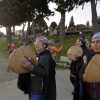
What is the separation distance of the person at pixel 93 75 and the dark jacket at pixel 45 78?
79 cm

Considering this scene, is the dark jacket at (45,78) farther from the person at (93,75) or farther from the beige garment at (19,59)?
the person at (93,75)

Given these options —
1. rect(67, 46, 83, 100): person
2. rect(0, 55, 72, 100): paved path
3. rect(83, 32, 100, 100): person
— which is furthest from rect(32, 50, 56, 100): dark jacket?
rect(0, 55, 72, 100): paved path

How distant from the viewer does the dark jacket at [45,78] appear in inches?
265

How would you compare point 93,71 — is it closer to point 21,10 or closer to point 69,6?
point 69,6

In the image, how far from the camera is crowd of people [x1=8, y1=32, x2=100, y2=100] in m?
5.95

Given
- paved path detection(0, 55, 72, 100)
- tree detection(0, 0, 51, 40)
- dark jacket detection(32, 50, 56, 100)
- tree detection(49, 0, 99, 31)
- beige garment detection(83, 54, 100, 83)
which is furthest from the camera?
tree detection(0, 0, 51, 40)

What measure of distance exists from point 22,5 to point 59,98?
28380 mm

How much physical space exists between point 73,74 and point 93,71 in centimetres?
155

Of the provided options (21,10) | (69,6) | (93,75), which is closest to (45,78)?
(93,75)

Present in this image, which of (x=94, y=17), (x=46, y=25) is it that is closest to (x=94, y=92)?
(x=94, y=17)

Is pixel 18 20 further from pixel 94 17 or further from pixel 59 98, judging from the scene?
pixel 59 98

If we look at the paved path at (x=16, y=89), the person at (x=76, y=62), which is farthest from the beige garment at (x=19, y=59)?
the paved path at (x=16, y=89)

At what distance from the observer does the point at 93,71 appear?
5.88 m

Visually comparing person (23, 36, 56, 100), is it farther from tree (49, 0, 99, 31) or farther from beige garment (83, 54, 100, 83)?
tree (49, 0, 99, 31)
